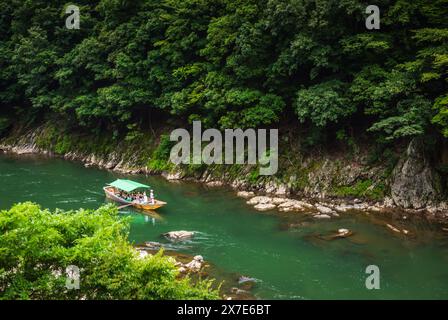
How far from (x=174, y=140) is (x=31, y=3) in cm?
2273

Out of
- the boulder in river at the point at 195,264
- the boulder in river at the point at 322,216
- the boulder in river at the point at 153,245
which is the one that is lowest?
the boulder in river at the point at 195,264

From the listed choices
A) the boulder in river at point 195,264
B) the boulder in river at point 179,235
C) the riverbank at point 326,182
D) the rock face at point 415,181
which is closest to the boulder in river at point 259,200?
the riverbank at point 326,182

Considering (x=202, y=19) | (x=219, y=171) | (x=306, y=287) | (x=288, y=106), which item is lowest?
(x=306, y=287)

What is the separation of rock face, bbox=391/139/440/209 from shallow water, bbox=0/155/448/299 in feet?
6.23

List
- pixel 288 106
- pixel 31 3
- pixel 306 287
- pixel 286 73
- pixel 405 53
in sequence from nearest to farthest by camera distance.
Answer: pixel 306 287
pixel 405 53
pixel 286 73
pixel 288 106
pixel 31 3

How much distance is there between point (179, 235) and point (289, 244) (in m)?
5.57

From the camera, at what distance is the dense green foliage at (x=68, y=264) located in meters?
11.4

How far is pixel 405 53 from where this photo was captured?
27000 millimetres

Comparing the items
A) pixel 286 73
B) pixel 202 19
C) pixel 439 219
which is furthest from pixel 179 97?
pixel 439 219

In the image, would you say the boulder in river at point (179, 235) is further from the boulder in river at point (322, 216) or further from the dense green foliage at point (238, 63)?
the dense green foliage at point (238, 63)

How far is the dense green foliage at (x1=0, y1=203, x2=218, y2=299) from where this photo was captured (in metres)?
11.4

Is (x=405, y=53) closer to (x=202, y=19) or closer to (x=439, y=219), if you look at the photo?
(x=439, y=219)

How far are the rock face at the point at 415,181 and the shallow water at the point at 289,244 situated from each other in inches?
74.7

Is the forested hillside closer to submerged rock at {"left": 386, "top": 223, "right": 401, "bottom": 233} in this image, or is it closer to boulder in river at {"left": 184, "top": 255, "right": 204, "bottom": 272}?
submerged rock at {"left": 386, "top": 223, "right": 401, "bottom": 233}
